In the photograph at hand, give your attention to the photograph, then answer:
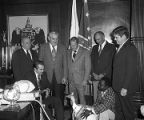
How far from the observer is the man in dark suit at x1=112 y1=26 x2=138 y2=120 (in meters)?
2.88

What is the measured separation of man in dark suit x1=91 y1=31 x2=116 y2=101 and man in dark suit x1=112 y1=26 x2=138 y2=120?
99 cm

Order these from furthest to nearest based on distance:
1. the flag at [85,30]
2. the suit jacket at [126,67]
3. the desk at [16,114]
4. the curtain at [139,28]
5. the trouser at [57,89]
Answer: the flag at [85,30] < the curtain at [139,28] < the trouser at [57,89] < the suit jacket at [126,67] < the desk at [16,114]

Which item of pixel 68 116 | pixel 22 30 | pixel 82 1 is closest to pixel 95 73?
pixel 68 116

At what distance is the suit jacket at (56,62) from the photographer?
13.2 ft

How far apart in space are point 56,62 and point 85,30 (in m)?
1.01

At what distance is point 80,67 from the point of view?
4.05m

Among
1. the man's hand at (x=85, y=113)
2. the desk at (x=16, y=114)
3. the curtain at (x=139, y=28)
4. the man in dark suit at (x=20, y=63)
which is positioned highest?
the curtain at (x=139, y=28)

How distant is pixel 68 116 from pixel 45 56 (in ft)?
3.74

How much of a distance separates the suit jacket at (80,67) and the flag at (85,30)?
0.47m

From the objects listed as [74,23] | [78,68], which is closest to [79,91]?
[78,68]

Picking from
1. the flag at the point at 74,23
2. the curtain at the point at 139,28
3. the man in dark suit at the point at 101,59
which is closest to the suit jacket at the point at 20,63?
the man in dark suit at the point at 101,59

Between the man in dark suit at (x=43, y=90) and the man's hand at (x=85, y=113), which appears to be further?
the man in dark suit at (x=43, y=90)

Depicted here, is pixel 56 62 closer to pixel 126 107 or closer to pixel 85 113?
pixel 126 107

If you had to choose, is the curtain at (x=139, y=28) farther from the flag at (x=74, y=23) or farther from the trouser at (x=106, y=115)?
the trouser at (x=106, y=115)
